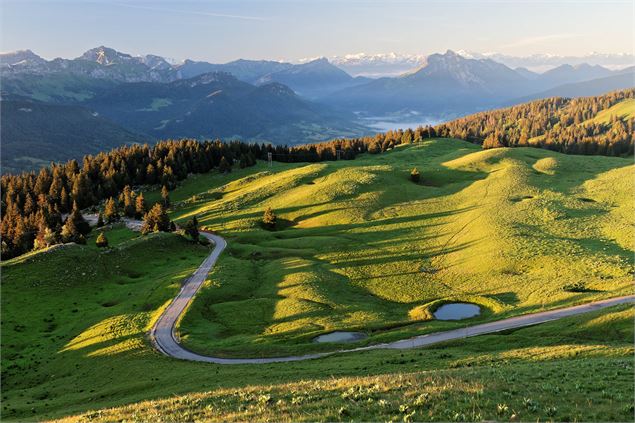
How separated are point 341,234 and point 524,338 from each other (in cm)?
6279

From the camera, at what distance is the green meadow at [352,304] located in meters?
26.3

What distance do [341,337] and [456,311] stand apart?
19.2m

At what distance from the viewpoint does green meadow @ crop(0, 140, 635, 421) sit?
1034 inches

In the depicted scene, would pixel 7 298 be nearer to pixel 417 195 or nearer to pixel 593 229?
pixel 417 195

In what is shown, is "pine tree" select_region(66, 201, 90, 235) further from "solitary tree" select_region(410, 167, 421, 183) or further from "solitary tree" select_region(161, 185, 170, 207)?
"solitary tree" select_region(410, 167, 421, 183)

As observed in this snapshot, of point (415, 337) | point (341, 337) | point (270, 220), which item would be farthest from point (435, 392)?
point (270, 220)

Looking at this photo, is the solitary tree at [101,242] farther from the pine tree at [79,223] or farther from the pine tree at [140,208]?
the pine tree at [140,208]

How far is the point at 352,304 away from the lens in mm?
71250

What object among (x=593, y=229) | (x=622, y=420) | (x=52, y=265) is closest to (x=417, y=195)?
(x=593, y=229)

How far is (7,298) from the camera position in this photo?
2953 inches

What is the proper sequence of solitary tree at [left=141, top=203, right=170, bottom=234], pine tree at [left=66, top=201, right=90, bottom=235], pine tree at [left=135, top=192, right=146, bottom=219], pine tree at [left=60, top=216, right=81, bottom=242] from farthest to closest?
pine tree at [left=135, top=192, right=146, bottom=219] → pine tree at [left=66, top=201, right=90, bottom=235] → solitary tree at [left=141, top=203, right=170, bottom=234] → pine tree at [left=60, top=216, right=81, bottom=242]

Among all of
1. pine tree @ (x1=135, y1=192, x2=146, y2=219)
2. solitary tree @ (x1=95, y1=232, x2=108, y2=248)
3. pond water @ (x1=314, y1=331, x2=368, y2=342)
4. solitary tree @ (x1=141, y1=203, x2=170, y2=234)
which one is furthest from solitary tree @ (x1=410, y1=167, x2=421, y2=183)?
pond water @ (x1=314, y1=331, x2=368, y2=342)

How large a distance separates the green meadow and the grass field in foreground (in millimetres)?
471

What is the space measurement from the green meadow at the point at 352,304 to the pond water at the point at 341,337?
1328 mm
